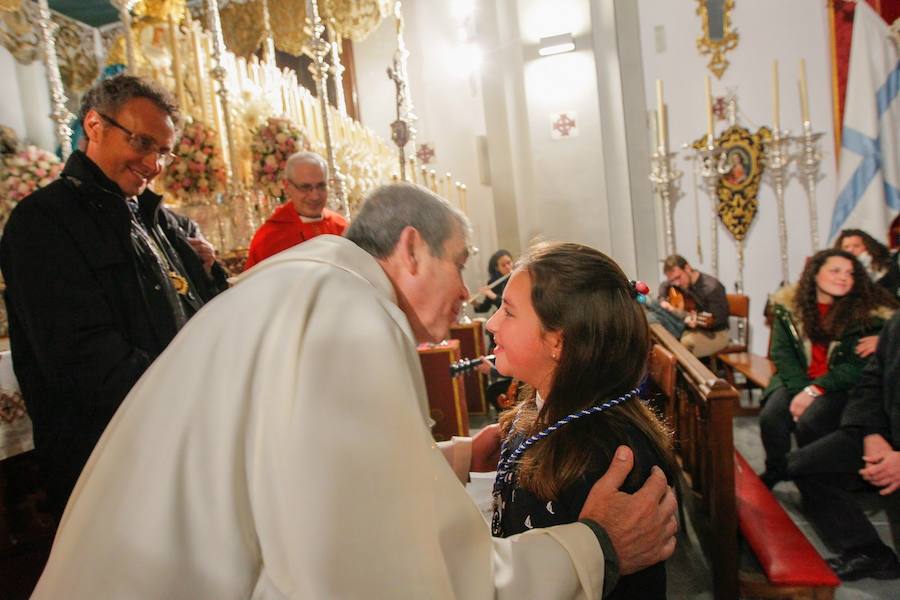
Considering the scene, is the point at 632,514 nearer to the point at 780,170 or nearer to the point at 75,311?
the point at 75,311

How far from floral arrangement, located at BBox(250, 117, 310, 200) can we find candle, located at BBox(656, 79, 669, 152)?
14.7 ft

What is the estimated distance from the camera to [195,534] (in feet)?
3.13

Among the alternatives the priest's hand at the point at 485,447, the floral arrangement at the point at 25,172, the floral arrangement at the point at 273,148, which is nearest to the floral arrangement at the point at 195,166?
the floral arrangement at the point at 273,148

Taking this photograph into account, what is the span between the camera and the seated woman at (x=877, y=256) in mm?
4820

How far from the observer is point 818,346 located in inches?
161

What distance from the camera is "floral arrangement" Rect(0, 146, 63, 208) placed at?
3035 mm

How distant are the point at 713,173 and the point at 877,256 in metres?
2.88

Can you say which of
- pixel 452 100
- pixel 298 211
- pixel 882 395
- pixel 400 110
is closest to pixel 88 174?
pixel 298 211

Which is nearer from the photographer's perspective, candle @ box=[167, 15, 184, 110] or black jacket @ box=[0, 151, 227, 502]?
black jacket @ box=[0, 151, 227, 502]

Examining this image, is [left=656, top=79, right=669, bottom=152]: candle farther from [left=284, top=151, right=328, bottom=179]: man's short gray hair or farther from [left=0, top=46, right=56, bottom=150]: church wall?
[left=0, top=46, right=56, bottom=150]: church wall

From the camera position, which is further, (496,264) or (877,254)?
(496,264)

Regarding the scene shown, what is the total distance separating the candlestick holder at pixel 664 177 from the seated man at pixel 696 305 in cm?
170

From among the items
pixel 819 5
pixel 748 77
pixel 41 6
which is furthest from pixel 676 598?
pixel 819 5

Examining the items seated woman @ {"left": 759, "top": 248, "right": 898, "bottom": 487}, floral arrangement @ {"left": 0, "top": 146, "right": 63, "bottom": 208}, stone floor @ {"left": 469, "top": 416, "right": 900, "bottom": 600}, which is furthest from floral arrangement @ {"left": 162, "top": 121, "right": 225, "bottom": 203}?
seated woman @ {"left": 759, "top": 248, "right": 898, "bottom": 487}
